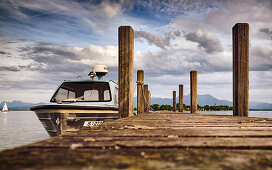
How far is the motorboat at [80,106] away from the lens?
6840mm

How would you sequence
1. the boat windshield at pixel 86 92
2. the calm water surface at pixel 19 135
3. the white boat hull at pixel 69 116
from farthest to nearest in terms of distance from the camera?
1. the calm water surface at pixel 19 135
2. the boat windshield at pixel 86 92
3. the white boat hull at pixel 69 116

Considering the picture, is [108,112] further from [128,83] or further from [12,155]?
[12,155]

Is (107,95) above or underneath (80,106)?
above

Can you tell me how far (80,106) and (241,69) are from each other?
4.67 m

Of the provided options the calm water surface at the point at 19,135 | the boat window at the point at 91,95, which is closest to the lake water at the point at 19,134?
the calm water surface at the point at 19,135

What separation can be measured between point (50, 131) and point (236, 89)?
5.87m

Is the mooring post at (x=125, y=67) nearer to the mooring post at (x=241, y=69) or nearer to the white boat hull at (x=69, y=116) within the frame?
the white boat hull at (x=69, y=116)

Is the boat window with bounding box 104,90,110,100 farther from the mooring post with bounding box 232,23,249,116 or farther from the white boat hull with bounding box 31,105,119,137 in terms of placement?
the mooring post with bounding box 232,23,249,116

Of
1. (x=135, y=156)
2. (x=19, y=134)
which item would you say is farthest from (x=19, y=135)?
(x=135, y=156)

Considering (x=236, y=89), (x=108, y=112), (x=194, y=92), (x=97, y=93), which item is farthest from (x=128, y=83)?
(x=194, y=92)

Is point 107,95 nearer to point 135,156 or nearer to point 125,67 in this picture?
point 125,67

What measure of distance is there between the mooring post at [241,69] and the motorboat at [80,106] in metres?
3.71

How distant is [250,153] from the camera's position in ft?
4.94

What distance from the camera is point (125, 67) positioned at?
247 inches
